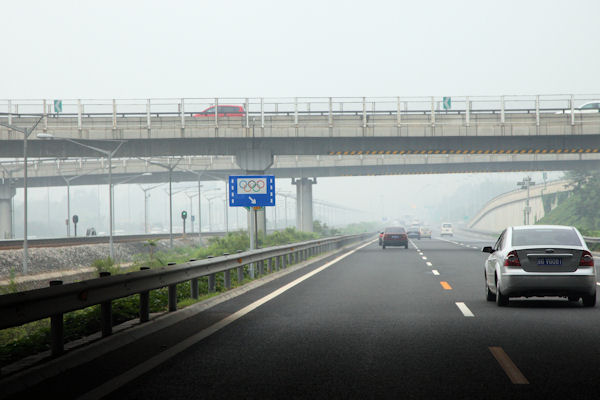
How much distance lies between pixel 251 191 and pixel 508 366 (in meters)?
16.1

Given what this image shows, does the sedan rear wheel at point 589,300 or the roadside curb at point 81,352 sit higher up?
the roadside curb at point 81,352

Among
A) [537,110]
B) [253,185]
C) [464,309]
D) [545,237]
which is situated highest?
[537,110]

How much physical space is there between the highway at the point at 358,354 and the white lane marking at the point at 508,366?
11 mm

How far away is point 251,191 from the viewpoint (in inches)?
921

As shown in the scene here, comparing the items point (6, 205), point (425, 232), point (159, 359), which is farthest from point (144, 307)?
point (6, 205)

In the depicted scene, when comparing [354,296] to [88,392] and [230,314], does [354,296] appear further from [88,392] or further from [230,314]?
[88,392]

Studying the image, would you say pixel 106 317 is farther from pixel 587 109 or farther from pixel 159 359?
pixel 587 109

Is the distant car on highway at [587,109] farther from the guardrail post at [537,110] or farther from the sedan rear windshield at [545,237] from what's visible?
the sedan rear windshield at [545,237]

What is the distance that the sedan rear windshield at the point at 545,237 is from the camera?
44.1 feet

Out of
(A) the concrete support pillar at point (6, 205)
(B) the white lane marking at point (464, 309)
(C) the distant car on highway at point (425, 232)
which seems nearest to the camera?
(B) the white lane marking at point (464, 309)

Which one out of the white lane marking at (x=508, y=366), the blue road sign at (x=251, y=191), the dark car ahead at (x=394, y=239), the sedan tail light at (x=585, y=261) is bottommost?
the dark car ahead at (x=394, y=239)

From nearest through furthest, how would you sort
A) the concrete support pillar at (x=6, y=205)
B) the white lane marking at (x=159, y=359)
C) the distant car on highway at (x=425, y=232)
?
the white lane marking at (x=159, y=359) < the concrete support pillar at (x=6, y=205) < the distant car on highway at (x=425, y=232)

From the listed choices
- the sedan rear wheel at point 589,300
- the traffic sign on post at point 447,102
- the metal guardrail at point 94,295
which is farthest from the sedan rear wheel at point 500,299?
the traffic sign on post at point 447,102

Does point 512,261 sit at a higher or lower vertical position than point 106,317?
higher
